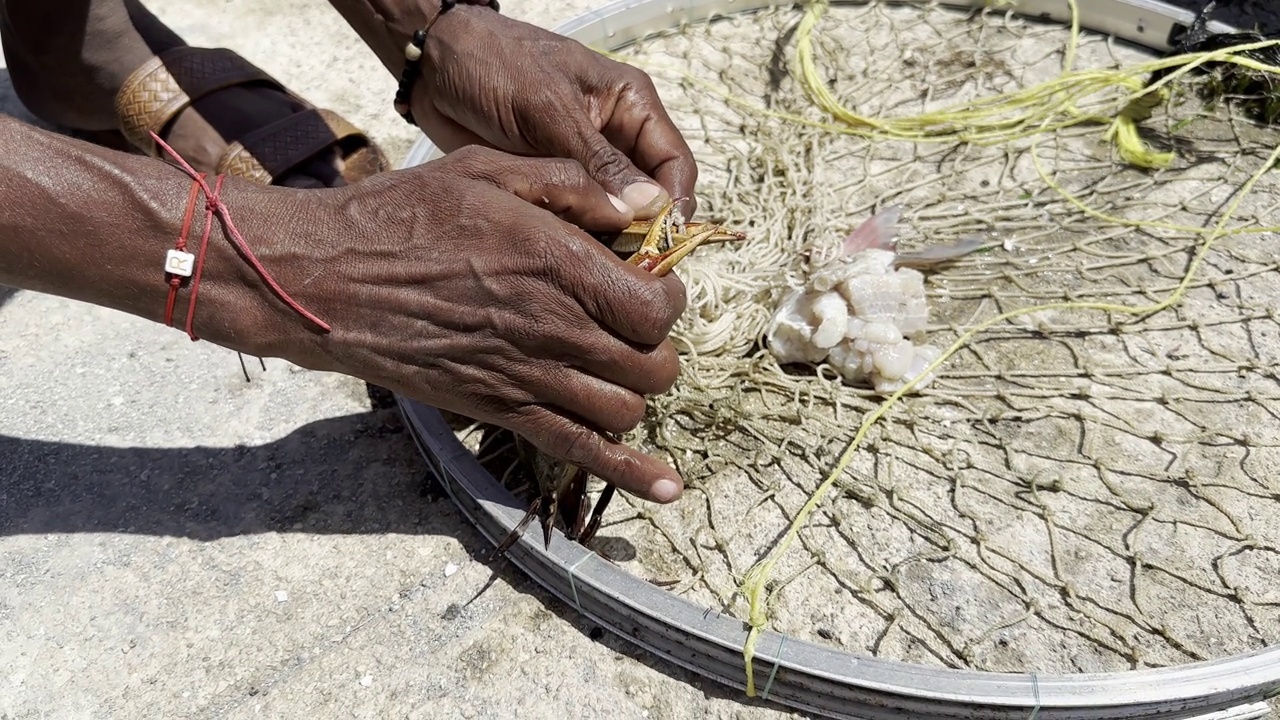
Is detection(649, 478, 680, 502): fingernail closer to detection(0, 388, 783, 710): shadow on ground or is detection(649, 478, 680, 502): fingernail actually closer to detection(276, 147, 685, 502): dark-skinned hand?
detection(276, 147, 685, 502): dark-skinned hand

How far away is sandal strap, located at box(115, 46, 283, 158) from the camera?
2906 millimetres

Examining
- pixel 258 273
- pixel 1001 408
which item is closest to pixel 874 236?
pixel 1001 408

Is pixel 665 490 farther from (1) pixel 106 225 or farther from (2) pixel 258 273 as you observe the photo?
(1) pixel 106 225

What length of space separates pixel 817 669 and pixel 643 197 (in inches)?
44.4

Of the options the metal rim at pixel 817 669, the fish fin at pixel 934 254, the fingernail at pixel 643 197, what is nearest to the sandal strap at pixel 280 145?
the metal rim at pixel 817 669

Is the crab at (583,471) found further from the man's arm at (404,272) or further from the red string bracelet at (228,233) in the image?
the red string bracelet at (228,233)

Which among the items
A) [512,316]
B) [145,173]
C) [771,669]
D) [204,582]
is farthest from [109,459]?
[771,669]

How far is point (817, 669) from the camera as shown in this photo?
6.14 ft

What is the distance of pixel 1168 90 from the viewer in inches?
126

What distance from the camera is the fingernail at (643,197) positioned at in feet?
6.57

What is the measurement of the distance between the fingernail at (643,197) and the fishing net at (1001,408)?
1.89 ft

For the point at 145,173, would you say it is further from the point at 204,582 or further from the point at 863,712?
the point at 863,712

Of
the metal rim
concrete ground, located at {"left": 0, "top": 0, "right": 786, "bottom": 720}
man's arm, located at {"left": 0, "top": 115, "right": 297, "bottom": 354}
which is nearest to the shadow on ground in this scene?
concrete ground, located at {"left": 0, "top": 0, "right": 786, "bottom": 720}

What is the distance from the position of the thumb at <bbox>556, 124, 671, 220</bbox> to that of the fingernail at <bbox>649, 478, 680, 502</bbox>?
2.00 ft
